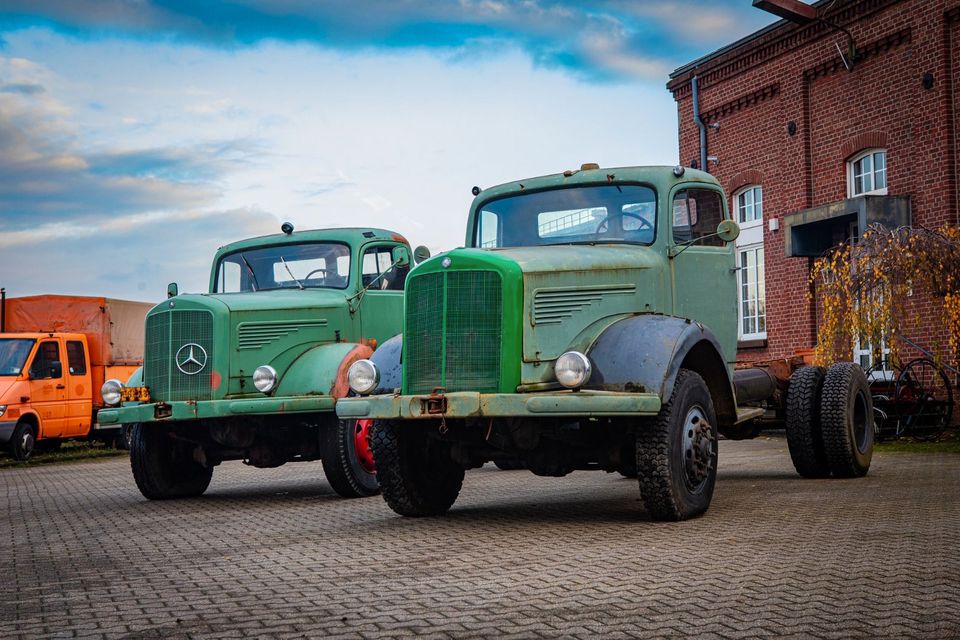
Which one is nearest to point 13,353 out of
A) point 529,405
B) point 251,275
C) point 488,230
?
point 251,275

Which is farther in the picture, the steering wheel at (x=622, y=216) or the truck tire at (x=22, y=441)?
the truck tire at (x=22, y=441)

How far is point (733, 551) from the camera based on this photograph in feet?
22.7

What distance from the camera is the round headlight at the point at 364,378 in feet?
29.5

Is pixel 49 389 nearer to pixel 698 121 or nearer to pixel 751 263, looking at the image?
pixel 751 263

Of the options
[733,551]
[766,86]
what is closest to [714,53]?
[766,86]

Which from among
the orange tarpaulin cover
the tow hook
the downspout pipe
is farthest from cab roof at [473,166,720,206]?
the downspout pipe

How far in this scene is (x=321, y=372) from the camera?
11.4 metres

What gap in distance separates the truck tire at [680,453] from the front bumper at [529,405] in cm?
30

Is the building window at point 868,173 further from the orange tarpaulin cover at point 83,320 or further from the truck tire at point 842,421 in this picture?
the orange tarpaulin cover at point 83,320

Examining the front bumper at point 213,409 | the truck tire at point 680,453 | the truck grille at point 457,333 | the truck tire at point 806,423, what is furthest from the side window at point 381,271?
the truck tire at point 680,453

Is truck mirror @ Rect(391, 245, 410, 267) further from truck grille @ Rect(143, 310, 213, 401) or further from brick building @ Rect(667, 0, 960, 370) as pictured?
brick building @ Rect(667, 0, 960, 370)

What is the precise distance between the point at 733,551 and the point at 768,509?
2367 mm

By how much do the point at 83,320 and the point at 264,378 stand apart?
12.7m

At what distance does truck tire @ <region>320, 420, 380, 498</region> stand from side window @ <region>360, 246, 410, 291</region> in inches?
77.3
